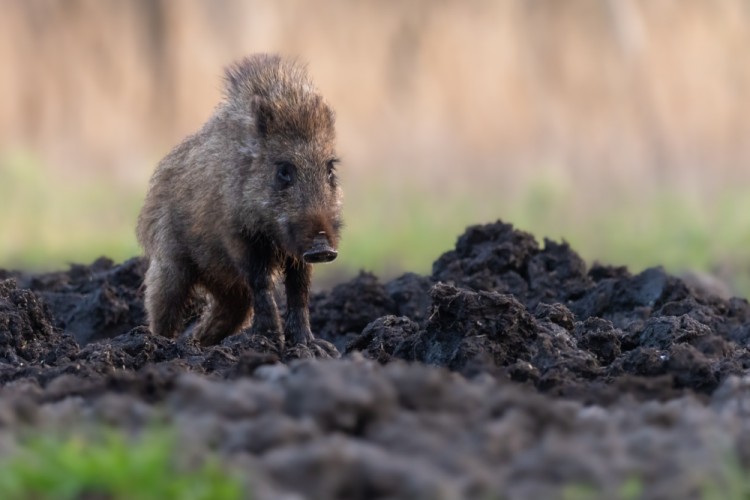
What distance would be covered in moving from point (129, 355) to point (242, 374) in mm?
1540

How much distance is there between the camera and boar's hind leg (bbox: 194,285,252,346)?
9.24m

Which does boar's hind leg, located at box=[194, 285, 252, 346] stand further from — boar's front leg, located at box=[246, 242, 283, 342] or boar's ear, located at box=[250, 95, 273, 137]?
boar's ear, located at box=[250, 95, 273, 137]

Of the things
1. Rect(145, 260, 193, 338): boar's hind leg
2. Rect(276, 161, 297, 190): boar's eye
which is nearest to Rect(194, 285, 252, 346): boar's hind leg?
Rect(145, 260, 193, 338): boar's hind leg

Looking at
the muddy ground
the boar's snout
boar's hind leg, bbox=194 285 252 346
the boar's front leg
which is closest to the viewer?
the muddy ground

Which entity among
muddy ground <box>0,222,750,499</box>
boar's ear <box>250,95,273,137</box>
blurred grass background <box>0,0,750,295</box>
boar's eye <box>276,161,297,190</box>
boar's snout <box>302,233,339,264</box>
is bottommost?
muddy ground <box>0,222,750,499</box>

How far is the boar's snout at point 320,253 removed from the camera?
314 inches

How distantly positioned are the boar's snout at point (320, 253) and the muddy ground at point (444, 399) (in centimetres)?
49

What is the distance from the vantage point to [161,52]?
20984mm

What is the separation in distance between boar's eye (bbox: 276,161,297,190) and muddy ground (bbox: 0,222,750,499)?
104 centimetres

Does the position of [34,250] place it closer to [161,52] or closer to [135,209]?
[135,209]

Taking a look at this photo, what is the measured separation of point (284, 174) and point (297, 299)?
776mm

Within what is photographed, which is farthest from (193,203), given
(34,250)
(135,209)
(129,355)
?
(135,209)

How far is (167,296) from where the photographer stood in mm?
9125

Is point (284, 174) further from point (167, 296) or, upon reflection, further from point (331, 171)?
point (167, 296)
